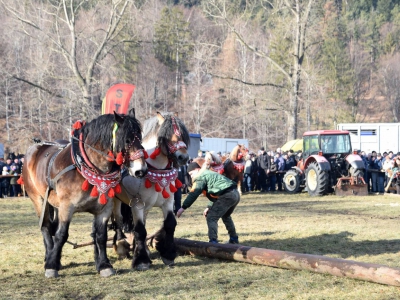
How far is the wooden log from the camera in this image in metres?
7.22

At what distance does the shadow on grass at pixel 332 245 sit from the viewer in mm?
9930

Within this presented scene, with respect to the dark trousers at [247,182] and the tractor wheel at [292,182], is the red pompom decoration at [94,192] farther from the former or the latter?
the dark trousers at [247,182]

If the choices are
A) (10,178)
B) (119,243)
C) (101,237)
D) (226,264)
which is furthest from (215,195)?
(10,178)

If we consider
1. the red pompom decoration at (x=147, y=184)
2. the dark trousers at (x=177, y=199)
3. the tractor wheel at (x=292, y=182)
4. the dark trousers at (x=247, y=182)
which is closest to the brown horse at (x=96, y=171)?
the red pompom decoration at (x=147, y=184)

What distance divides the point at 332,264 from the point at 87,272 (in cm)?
313

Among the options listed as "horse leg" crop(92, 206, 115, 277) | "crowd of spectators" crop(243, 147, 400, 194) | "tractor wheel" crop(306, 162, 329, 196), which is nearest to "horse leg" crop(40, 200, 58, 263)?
"horse leg" crop(92, 206, 115, 277)

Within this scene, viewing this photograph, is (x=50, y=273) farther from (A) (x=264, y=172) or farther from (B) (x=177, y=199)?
(A) (x=264, y=172)

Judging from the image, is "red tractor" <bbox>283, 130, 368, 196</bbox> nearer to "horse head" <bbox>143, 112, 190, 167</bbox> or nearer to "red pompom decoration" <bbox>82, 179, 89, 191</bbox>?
"horse head" <bbox>143, 112, 190, 167</bbox>

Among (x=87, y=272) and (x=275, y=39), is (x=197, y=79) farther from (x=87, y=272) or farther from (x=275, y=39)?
(x=87, y=272)

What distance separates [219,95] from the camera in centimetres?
5397

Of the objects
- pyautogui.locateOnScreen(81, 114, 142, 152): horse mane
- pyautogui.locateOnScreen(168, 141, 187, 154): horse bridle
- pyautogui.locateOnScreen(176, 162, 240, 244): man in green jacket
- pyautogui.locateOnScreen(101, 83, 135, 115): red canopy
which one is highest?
pyautogui.locateOnScreen(101, 83, 135, 115): red canopy

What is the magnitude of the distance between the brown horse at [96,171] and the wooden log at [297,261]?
1571mm

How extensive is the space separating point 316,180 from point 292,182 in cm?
211

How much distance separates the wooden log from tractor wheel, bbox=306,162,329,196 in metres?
13.6
